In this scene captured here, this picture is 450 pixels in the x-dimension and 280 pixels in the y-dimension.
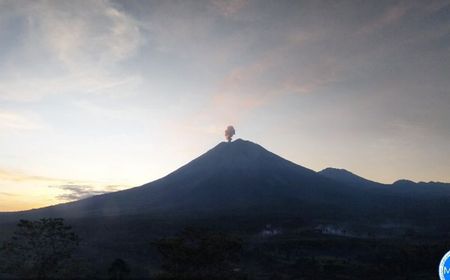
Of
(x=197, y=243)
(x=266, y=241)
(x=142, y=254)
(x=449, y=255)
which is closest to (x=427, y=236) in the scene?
(x=266, y=241)

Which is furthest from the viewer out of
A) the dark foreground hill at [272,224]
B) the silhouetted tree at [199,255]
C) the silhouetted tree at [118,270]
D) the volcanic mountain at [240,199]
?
the volcanic mountain at [240,199]

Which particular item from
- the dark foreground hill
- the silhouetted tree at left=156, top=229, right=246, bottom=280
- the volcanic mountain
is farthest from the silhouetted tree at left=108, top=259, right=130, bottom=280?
the volcanic mountain

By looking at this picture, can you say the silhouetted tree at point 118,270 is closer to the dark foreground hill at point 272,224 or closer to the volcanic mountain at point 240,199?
the dark foreground hill at point 272,224

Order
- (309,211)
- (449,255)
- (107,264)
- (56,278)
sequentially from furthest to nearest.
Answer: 1. (309,211)
2. (107,264)
3. (56,278)
4. (449,255)

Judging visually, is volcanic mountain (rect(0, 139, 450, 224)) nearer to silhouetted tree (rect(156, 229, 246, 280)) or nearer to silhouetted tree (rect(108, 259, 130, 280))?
silhouetted tree (rect(108, 259, 130, 280))

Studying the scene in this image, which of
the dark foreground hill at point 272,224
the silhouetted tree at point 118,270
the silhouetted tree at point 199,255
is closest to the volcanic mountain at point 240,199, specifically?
the dark foreground hill at point 272,224

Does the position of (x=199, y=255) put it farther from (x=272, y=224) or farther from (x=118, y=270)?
(x=272, y=224)

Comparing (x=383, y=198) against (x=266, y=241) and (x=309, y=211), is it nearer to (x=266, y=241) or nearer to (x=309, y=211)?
(x=309, y=211)

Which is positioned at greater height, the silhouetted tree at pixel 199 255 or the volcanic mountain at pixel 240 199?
the volcanic mountain at pixel 240 199
